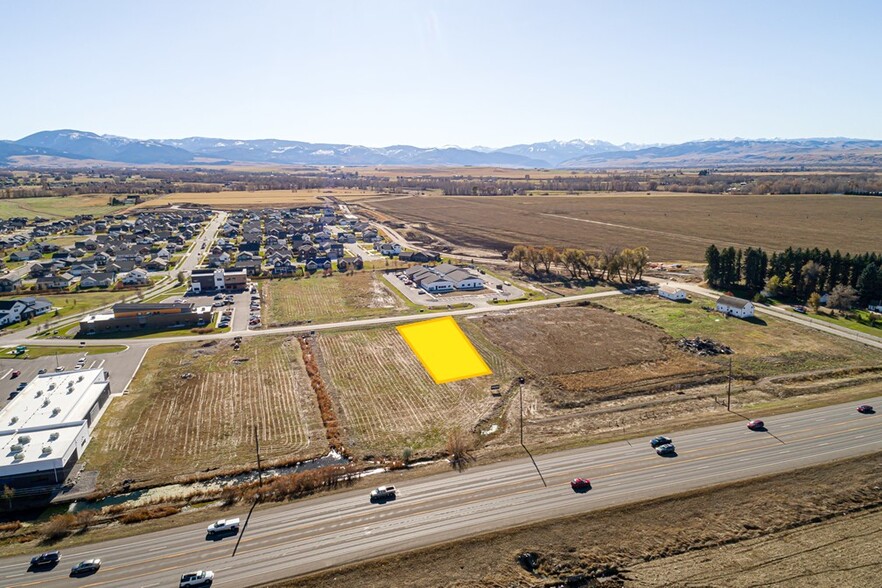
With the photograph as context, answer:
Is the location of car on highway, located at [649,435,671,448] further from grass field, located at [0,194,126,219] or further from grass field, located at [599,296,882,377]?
grass field, located at [0,194,126,219]

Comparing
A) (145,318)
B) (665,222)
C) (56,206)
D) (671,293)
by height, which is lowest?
(145,318)

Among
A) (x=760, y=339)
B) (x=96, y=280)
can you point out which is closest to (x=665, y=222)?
(x=760, y=339)

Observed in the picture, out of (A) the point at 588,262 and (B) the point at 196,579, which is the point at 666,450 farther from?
Result: (A) the point at 588,262

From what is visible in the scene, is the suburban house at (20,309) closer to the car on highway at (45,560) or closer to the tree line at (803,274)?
the car on highway at (45,560)

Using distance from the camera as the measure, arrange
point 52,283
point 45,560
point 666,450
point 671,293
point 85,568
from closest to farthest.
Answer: point 85,568
point 45,560
point 666,450
point 671,293
point 52,283

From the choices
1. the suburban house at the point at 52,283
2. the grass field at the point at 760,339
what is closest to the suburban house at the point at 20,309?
the suburban house at the point at 52,283

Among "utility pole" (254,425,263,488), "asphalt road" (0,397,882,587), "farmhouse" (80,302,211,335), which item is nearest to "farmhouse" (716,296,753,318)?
"asphalt road" (0,397,882,587)
